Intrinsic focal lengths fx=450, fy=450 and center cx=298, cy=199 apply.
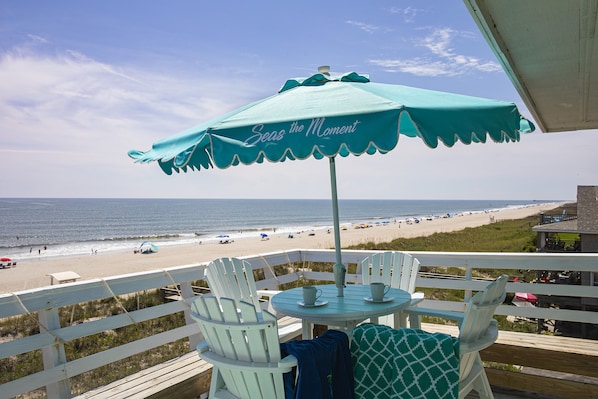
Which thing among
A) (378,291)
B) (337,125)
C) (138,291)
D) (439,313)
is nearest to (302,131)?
(337,125)

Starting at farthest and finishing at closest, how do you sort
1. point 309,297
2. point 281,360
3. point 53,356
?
point 309,297
point 53,356
point 281,360

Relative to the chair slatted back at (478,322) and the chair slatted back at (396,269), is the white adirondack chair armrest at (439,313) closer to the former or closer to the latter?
the chair slatted back at (478,322)

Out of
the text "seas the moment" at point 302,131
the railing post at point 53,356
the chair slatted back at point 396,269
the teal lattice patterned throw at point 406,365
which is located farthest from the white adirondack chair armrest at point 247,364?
the chair slatted back at point 396,269

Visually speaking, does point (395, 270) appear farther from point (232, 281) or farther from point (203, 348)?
point (203, 348)

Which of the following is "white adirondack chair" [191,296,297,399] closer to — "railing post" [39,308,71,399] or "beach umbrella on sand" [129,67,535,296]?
"beach umbrella on sand" [129,67,535,296]

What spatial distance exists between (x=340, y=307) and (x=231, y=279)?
3.08ft

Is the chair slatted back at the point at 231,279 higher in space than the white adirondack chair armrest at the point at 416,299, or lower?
higher

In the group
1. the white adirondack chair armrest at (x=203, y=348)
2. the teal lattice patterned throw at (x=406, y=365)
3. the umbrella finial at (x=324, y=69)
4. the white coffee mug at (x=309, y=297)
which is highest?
Result: the umbrella finial at (x=324, y=69)

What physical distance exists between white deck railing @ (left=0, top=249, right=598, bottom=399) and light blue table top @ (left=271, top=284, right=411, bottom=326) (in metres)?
0.85

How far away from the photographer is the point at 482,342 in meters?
1.99

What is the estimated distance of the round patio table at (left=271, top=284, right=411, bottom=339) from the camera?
236 centimetres

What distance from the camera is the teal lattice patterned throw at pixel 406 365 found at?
184 cm

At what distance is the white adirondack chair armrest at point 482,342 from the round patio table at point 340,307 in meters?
0.49

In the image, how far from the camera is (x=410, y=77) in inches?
681
